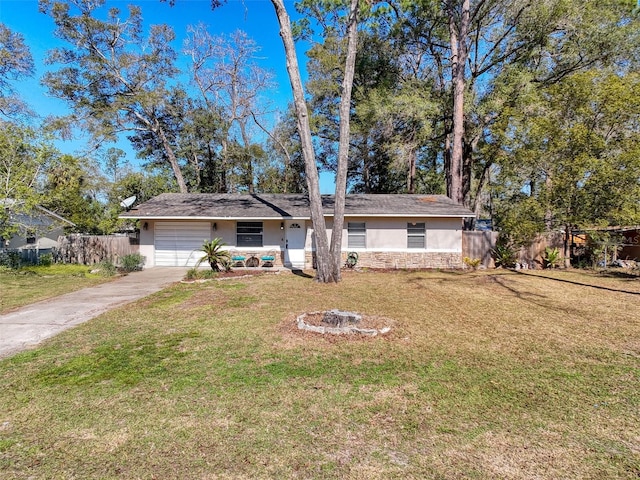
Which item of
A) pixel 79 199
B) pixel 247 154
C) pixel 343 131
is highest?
pixel 247 154

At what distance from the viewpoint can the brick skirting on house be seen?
13664 mm

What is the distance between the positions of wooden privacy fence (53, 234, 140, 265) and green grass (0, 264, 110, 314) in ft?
5.98

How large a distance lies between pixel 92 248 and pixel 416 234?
48.4 ft

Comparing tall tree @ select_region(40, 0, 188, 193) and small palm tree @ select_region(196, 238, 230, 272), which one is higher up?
tall tree @ select_region(40, 0, 188, 193)

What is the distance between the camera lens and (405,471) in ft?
7.52

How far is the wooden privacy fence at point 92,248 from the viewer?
50.3 feet

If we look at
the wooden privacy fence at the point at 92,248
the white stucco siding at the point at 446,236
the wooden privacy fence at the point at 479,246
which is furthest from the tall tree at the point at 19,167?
the wooden privacy fence at the point at 479,246

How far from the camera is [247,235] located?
1397 centimetres

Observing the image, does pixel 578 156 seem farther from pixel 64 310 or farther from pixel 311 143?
pixel 64 310

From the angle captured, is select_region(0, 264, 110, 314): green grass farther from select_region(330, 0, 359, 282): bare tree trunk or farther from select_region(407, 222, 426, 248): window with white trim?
select_region(407, 222, 426, 248): window with white trim

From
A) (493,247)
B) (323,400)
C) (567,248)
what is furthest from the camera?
(493,247)

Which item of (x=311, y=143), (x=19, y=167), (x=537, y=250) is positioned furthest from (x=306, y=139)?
(x=537, y=250)

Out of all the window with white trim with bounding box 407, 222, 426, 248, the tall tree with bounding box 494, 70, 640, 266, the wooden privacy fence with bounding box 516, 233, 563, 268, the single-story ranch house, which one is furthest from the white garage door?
the wooden privacy fence with bounding box 516, 233, 563, 268

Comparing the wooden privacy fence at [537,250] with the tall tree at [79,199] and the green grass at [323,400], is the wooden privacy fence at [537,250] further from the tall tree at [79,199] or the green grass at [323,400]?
the tall tree at [79,199]
